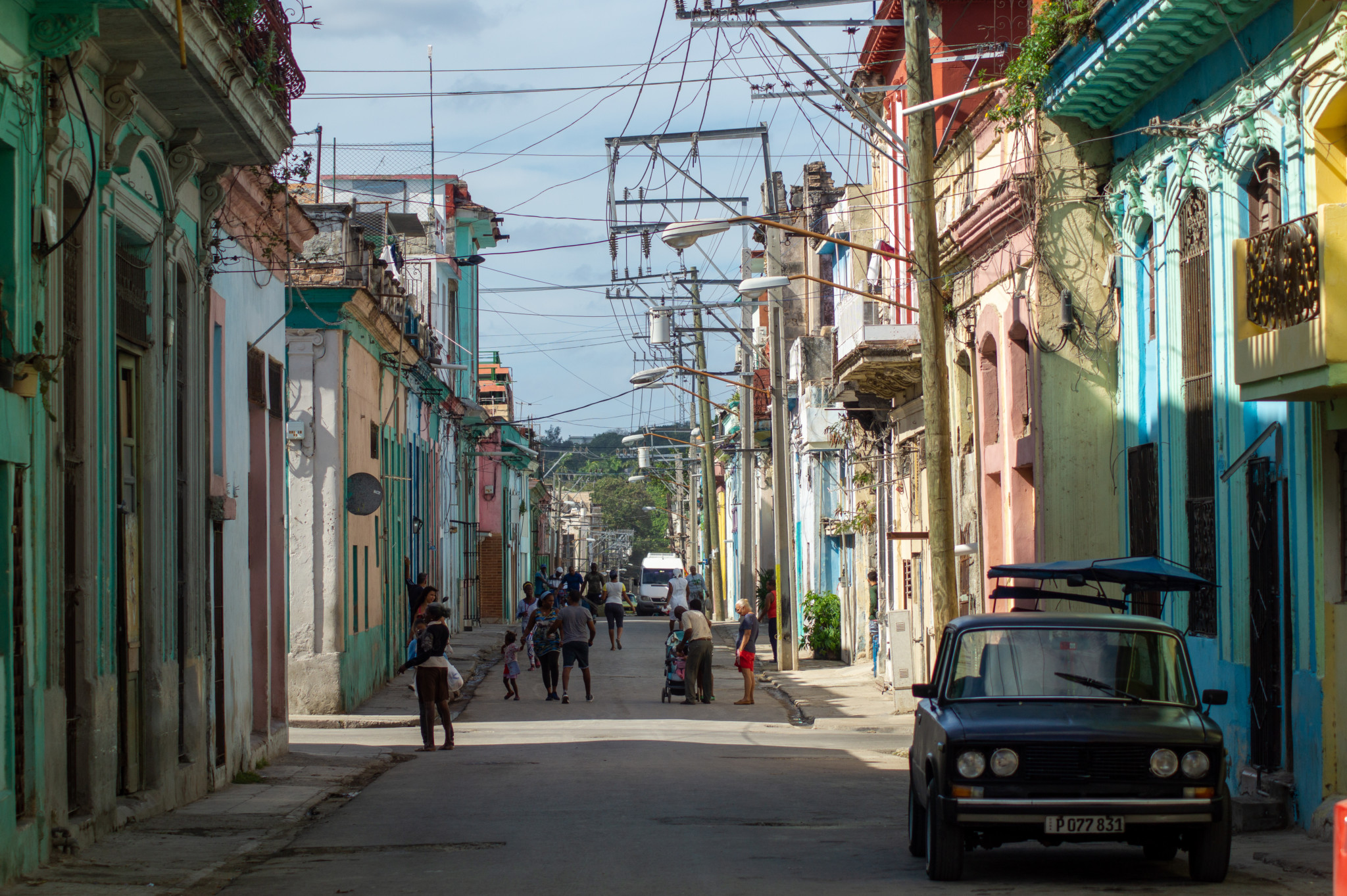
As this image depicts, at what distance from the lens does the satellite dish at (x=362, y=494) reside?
2312 centimetres

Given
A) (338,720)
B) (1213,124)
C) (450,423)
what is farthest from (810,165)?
(1213,124)

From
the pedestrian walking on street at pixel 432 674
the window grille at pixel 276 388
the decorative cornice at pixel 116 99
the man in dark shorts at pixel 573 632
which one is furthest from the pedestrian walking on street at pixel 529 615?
the decorative cornice at pixel 116 99

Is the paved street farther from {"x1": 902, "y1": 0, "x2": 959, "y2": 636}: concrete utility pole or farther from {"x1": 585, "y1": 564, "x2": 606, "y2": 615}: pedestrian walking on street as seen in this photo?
{"x1": 585, "y1": 564, "x2": 606, "y2": 615}: pedestrian walking on street

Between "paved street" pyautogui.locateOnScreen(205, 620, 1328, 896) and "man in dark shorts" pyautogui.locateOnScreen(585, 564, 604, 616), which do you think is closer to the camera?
"paved street" pyautogui.locateOnScreen(205, 620, 1328, 896)

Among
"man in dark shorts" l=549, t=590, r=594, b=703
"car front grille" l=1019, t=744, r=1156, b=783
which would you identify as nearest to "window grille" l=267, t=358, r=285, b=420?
"man in dark shorts" l=549, t=590, r=594, b=703

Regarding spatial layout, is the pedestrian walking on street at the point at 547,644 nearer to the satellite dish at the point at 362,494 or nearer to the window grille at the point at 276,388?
the satellite dish at the point at 362,494

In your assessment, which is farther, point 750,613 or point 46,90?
point 750,613

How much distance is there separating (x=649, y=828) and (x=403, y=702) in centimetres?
1419

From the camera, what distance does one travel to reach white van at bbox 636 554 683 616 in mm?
72750

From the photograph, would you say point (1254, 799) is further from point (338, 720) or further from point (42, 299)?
point (338, 720)

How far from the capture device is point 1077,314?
17.6 m

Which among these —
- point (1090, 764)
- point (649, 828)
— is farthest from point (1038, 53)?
point (1090, 764)

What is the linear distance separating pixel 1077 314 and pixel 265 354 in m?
8.94

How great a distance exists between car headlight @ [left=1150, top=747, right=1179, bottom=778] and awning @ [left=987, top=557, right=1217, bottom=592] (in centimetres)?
342
